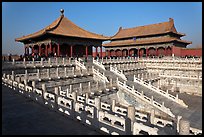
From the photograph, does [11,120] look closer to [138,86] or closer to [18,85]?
[18,85]

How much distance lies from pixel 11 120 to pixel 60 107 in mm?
2100

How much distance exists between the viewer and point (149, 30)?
40.3 m

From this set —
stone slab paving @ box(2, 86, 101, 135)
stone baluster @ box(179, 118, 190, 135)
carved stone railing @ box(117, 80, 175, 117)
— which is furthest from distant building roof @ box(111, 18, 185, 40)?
stone baluster @ box(179, 118, 190, 135)

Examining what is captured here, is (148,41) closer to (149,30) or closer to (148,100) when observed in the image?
(149,30)

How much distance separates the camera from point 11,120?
7.52 metres

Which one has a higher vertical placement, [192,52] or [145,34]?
[145,34]

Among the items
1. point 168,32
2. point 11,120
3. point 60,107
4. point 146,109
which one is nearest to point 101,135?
point 60,107

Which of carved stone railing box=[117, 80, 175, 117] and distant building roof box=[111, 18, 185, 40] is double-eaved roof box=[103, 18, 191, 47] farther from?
carved stone railing box=[117, 80, 175, 117]

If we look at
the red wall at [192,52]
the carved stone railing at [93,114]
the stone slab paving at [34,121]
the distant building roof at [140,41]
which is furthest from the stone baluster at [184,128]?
the red wall at [192,52]

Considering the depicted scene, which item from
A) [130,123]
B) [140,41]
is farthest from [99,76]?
[140,41]

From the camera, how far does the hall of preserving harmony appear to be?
26797 millimetres

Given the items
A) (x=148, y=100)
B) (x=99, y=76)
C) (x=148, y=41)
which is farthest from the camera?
(x=148, y=41)

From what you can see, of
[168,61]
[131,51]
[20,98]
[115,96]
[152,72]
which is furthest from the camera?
[131,51]

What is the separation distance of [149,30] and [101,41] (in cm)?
1334
